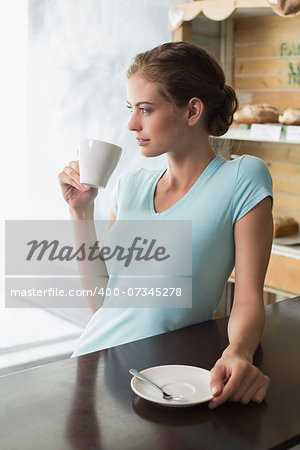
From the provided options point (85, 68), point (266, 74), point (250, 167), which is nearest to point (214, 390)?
point (250, 167)

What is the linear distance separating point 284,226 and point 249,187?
163 cm

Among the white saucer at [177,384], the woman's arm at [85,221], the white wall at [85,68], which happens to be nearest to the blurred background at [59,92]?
the white wall at [85,68]

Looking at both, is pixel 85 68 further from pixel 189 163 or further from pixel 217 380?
pixel 217 380

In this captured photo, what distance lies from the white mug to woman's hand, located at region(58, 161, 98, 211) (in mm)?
64

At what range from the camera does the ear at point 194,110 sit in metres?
1.30

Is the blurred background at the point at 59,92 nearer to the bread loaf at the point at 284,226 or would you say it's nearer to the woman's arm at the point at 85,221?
the bread loaf at the point at 284,226

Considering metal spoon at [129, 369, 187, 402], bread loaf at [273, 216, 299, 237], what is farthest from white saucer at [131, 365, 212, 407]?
bread loaf at [273, 216, 299, 237]

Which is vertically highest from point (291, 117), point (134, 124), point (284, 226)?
point (291, 117)

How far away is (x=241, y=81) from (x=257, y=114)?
0.55 metres

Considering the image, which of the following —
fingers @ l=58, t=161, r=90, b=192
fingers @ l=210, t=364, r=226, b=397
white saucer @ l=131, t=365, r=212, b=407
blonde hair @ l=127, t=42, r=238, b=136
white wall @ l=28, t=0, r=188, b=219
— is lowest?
white saucer @ l=131, t=365, r=212, b=407

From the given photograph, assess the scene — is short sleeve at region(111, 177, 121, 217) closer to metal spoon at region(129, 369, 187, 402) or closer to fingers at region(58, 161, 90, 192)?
fingers at region(58, 161, 90, 192)

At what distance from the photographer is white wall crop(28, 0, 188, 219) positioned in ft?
10.8

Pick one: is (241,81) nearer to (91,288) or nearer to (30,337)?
(30,337)

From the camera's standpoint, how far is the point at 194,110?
131cm
